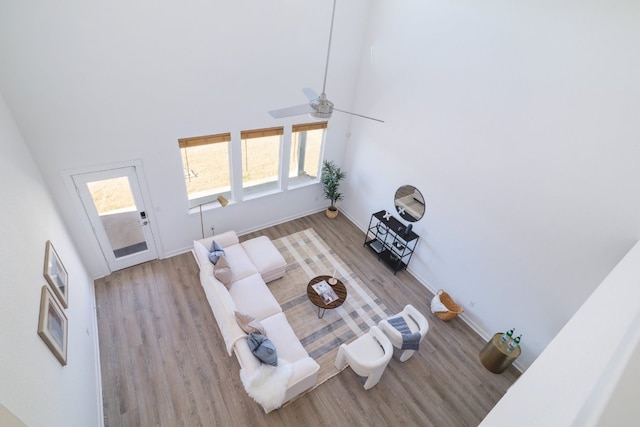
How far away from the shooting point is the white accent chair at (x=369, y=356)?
13.1 feet

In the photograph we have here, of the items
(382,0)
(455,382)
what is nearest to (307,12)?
(382,0)

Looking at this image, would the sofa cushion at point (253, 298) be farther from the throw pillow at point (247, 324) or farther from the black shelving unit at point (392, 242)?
the black shelving unit at point (392, 242)

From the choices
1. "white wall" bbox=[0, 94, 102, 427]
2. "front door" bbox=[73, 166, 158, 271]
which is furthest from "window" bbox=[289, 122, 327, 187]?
"white wall" bbox=[0, 94, 102, 427]

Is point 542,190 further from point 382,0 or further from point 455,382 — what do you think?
point 382,0

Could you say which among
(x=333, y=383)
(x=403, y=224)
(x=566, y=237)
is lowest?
(x=333, y=383)

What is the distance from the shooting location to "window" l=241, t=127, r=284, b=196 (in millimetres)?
5918

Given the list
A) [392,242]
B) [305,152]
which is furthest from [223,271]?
[392,242]

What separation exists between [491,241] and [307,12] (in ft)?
16.1

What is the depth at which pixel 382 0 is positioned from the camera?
5.46 m

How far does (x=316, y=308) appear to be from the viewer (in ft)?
17.7

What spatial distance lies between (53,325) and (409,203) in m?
5.60

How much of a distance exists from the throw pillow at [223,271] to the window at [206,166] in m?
1.72

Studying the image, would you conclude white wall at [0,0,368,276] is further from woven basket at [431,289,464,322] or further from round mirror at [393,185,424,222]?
woven basket at [431,289,464,322]

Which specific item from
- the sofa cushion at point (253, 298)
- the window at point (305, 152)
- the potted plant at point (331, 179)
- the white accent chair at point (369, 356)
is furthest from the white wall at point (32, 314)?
the potted plant at point (331, 179)
